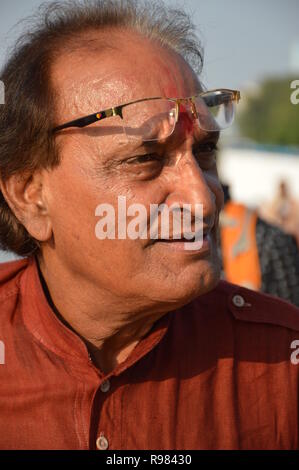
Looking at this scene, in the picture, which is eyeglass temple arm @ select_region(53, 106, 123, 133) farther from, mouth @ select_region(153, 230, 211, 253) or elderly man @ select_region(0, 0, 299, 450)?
mouth @ select_region(153, 230, 211, 253)

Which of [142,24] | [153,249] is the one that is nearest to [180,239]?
[153,249]

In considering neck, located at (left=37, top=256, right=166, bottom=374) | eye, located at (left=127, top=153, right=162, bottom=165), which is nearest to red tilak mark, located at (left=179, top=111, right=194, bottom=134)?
eye, located at (left=127, top=153, right=162, bottom=165)

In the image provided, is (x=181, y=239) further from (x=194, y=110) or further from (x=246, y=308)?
(x=246, y=308)

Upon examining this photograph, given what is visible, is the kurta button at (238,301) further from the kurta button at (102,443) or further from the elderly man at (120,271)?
the kurta button at (102,443)

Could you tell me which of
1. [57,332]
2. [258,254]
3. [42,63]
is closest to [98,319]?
[57,332]

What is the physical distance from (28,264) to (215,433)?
1064 mm

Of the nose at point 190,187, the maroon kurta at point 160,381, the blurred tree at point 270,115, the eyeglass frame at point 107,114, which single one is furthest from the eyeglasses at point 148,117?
the blurred tree at point 270,115

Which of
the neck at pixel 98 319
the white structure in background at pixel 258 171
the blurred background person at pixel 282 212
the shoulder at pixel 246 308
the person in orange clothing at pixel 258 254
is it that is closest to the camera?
the neck at pixel 98 319

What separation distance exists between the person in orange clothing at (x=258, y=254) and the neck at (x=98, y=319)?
158 centimetres

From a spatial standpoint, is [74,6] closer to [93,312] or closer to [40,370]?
[93,312]

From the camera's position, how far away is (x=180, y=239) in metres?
2.31

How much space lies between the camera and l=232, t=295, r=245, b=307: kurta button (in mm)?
2801

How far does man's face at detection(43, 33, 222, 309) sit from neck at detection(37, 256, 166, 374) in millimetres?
86

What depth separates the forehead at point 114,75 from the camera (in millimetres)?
2316
